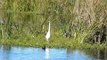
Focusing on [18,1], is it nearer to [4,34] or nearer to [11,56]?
[4,34]

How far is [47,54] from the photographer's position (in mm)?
17281

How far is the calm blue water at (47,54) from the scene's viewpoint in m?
16.7

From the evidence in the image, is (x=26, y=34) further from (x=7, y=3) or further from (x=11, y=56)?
(x=7, y=3)

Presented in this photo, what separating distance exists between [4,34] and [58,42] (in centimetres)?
272

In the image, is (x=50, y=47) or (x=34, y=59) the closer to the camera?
(x=34, y=59)

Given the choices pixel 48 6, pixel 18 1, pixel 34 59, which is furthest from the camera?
pixel 18 1

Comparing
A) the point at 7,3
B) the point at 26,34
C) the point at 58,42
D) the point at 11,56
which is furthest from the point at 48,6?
the point at 11,56

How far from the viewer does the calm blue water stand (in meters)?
16.7

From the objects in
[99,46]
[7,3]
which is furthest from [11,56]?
[7,3]

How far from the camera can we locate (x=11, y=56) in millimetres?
16906

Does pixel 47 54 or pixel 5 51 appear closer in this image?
pixel 47 54

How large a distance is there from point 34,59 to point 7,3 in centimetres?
1222

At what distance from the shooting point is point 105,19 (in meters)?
20.3

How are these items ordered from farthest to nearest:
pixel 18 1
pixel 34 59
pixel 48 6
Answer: pixel 18 1 < pixel 48 6 < pixel 34 59
